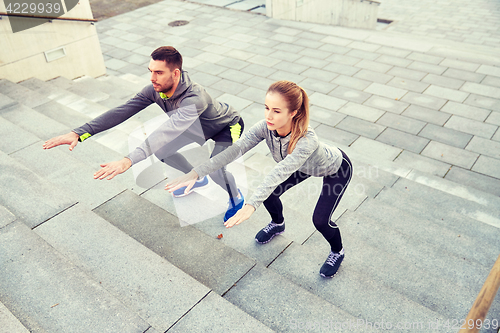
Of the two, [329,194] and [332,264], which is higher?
[329,194]

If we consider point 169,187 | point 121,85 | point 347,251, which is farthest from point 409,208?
point 121,85

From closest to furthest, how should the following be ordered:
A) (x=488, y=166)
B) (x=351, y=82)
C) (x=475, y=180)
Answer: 1. (x=475, y=180)
2. (x=488, y=166)
3. (x=351, y=82)

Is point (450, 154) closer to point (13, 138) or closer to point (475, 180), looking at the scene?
point (475, 180)

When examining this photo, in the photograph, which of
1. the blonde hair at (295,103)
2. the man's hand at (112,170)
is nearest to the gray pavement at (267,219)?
the man's hand at (112,170)

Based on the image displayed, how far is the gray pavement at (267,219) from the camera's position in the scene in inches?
112

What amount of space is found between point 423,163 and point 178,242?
4173 millimetres

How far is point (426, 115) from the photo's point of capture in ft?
23.8

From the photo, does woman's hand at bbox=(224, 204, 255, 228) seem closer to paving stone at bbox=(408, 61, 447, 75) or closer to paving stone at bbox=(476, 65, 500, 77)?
paving stone at bbox=(408, 61, 447, 75)

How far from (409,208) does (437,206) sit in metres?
0.35

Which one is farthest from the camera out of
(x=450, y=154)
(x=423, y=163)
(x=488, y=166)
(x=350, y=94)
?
(x=350, y=94)

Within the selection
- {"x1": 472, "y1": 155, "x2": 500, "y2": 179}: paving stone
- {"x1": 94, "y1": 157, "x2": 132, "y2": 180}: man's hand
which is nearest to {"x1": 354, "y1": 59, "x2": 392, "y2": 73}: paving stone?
{"x1": 472, "y1": 155, "x2": 500, "y2": 179}: paving stone

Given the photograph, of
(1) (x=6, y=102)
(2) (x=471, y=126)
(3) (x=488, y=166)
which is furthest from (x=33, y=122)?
(2) (x=471, y=126)

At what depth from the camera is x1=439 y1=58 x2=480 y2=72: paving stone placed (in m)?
8.92

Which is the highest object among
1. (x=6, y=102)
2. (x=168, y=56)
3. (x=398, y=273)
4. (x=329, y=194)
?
(x=168, y=56)
